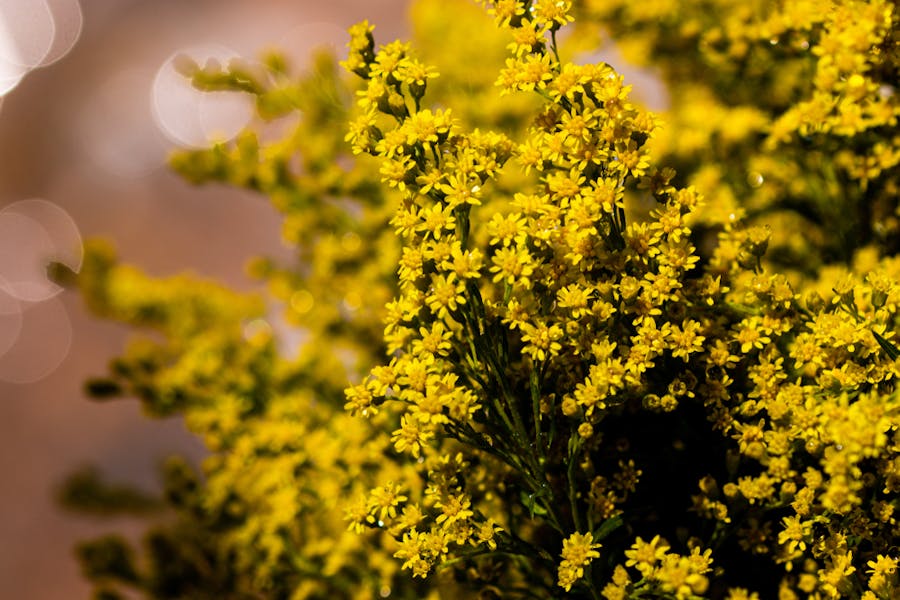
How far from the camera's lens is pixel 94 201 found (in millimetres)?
1366

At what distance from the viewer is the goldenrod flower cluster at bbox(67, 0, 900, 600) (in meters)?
0.36

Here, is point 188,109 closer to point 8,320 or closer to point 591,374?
point 8,320

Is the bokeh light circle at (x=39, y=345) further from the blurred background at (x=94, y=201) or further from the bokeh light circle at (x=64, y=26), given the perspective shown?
the bokeh light circle at (x=64, y=26)

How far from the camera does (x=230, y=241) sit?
136 centimetres

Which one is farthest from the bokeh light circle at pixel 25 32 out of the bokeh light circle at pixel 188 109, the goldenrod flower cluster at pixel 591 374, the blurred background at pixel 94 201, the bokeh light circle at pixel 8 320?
the goldenrod flower cluster at pixel 591 374

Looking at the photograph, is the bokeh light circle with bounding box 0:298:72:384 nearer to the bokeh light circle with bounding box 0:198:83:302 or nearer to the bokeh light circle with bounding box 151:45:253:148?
the bokeh light circle with bounding box 0:198:83:302

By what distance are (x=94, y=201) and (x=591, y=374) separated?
1220mm

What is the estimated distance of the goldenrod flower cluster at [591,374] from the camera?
0.36 meters

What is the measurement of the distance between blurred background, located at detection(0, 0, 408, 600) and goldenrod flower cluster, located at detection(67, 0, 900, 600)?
618 mm

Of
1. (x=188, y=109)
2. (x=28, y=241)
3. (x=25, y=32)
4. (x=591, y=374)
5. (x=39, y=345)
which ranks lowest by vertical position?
(x=591, y=374)

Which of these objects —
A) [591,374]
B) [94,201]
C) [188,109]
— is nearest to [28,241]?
[94,201]

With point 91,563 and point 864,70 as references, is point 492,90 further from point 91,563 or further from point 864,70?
point 91,563

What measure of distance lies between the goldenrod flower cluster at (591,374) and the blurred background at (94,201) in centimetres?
62

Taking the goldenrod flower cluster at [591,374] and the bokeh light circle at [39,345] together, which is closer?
the goldenrod flower cluster at [591,374]
